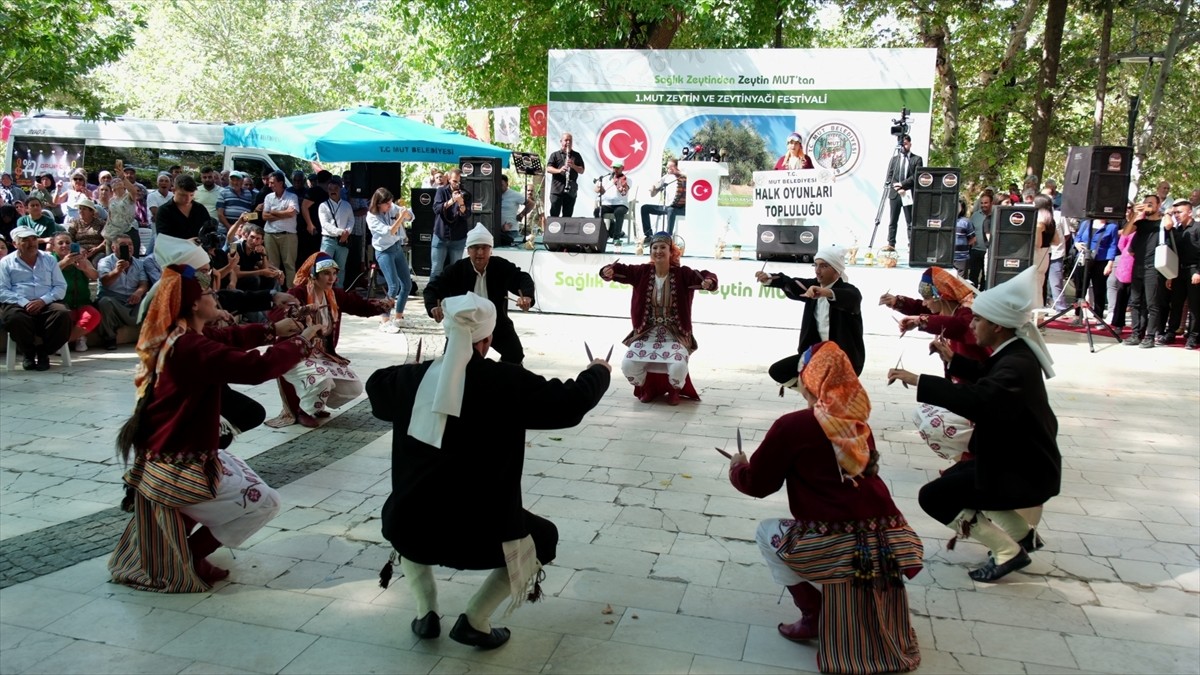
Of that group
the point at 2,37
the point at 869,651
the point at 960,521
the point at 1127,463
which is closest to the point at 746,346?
the point at 1127,463

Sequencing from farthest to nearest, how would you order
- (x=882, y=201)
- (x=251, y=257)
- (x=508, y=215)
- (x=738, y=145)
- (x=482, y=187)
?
(x=738, y=145) → (x=508, y=215) → (x=882, y=201) → (x=482, y=187) → (x=251, y=257)

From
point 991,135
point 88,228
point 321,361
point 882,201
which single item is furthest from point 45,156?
point 991,135

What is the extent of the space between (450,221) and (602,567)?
32.0ft

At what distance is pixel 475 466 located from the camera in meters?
3.75

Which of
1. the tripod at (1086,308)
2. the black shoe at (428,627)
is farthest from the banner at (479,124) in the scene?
the black shoe at (428,627)

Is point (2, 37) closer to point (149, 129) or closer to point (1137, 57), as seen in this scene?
point (149, 129)

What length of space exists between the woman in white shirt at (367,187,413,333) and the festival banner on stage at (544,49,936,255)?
4.46 meters

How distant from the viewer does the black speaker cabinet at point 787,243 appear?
13031 millimetres

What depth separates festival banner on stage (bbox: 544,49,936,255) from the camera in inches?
613

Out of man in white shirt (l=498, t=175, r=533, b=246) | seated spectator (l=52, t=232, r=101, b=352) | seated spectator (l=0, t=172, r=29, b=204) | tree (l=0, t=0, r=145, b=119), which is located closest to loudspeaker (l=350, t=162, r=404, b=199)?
man in white shirt (l=498, t=175, r=533, b=246)

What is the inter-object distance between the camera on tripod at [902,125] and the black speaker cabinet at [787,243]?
287 centimetres

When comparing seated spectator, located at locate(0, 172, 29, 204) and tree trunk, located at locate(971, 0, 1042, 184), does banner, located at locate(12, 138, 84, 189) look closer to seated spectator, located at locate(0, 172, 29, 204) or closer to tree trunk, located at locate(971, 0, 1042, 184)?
seated spectator, located at locate(0, 172, 29, 204)

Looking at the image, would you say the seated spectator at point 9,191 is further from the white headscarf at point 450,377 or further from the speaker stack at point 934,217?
the white headscarf at point 450,377

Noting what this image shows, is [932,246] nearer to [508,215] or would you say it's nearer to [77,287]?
[508,215]
